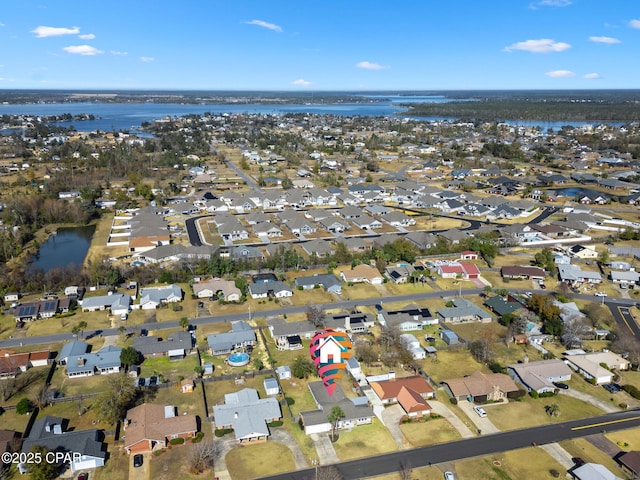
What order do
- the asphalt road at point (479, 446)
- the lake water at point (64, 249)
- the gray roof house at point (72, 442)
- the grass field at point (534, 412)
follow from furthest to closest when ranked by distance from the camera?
the lake water at point (64, 249) < the grass field at point (534, 412) < the asphalt road at point (479, 446) < the gray roof house at point (72, 442)

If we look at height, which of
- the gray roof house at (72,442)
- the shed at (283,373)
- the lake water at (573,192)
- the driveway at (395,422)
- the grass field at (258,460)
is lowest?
the driveway at (395,422)

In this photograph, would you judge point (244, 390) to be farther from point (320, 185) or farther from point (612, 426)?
point (320, 185)

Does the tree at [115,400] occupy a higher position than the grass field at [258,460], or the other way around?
the tree at [115,400]

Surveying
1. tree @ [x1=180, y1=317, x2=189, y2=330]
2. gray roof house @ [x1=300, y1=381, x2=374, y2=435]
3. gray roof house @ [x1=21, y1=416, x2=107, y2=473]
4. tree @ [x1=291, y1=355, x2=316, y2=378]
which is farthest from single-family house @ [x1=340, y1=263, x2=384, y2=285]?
gray roof house @ [x1=21, y1=416, x2=107, y2=473]

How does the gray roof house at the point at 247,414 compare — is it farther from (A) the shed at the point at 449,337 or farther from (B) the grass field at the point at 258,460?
(A) the shed at the point at 449,337

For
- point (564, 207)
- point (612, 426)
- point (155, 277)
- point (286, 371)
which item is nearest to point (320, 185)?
point (564, 207)

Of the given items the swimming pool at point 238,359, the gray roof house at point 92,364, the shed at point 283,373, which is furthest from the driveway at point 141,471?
the shed at point 283,373

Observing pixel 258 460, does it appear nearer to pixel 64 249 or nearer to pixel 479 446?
pixel 479 446

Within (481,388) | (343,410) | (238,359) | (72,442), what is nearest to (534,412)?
(481,388)
